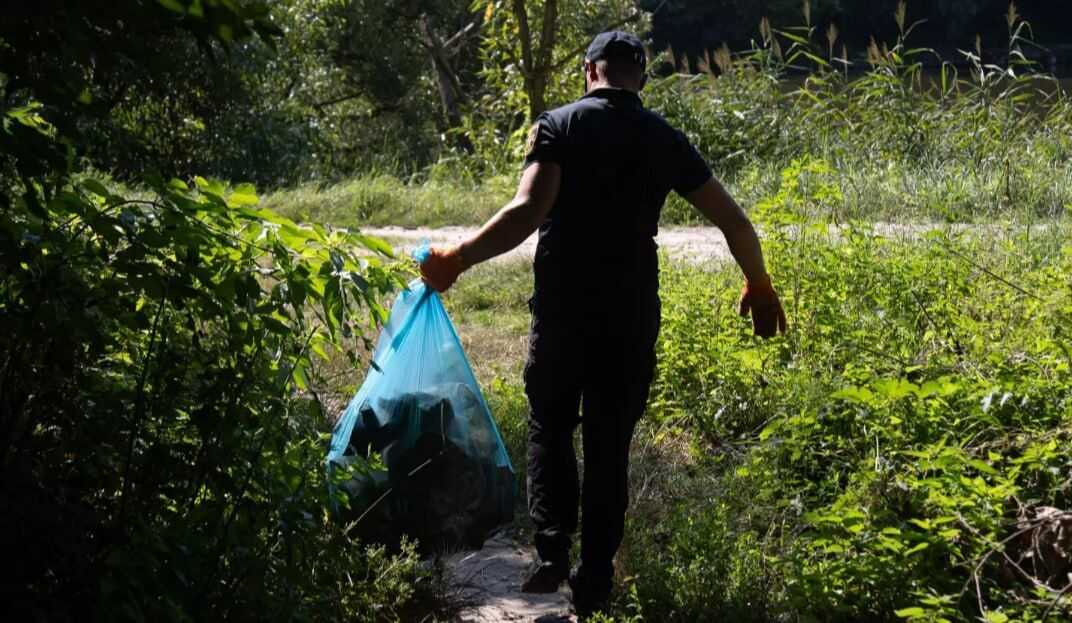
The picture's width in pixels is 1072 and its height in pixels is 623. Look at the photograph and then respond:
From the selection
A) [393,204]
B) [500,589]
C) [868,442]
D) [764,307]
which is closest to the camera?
[764,307]

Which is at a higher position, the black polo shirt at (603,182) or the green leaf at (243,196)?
the green leaf at (243,196)

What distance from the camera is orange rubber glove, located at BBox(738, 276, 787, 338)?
401cm

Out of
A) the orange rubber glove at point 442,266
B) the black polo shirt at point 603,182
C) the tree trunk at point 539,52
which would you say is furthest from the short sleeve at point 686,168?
the tree trunk at point 539,52

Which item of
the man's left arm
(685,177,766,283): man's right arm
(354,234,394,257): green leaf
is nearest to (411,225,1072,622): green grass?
(685,177,766,283): man's right arm

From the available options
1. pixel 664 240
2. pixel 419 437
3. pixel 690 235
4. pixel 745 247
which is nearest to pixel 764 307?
pixel 745 247

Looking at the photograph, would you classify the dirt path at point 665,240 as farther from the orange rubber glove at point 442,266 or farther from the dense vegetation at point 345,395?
the orange rubber glove at point 442,266

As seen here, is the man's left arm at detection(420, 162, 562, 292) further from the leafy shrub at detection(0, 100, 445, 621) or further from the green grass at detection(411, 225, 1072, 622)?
the green grass at detection(411, 225, 1072, 622)

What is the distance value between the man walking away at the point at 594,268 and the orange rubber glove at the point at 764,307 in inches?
4.2

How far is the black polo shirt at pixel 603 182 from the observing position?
12.1 ft

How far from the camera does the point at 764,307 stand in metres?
4.02

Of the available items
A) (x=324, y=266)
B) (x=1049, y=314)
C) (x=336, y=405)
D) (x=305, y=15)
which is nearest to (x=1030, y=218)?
(x=1049, y=314)

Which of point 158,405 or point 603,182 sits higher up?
point 603,182

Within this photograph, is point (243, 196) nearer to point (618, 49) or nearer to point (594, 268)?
point (594, 268)

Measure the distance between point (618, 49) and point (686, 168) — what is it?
39cm
